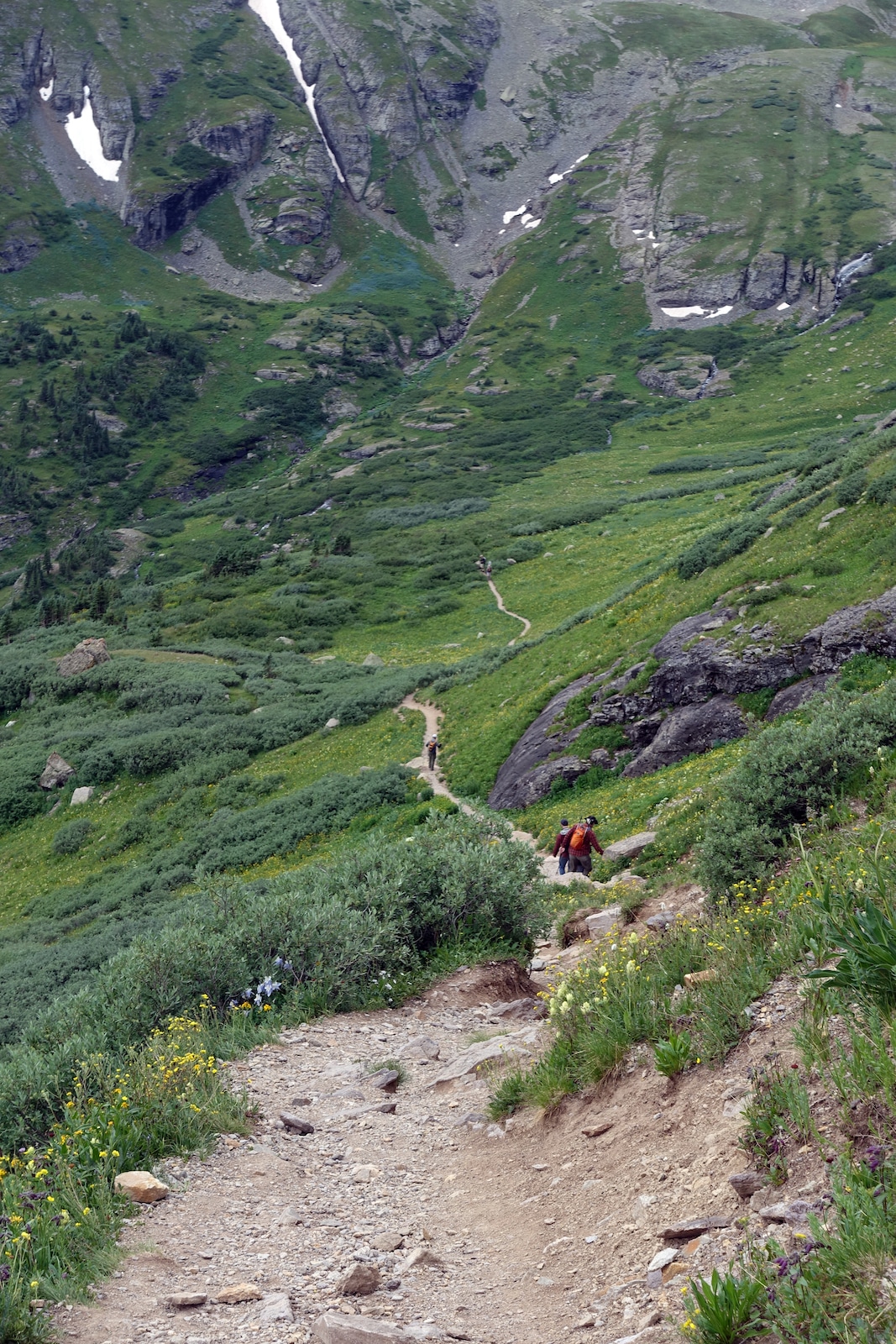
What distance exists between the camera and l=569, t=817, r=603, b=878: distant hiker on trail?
52.5 ft

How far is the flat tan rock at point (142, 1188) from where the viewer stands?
5.83 meters

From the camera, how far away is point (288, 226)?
19688cm

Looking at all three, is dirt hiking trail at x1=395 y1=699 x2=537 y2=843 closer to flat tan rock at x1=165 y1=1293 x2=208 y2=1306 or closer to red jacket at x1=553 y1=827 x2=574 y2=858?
red jacket at x1=553 y1=827 x2=574 y2=858

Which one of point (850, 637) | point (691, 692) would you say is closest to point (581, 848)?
point (691, 692)

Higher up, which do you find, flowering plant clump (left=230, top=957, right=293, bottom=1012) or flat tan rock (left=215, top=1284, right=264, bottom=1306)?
flat tan rock (left=215, top=1284, right=264, bottom=1306)

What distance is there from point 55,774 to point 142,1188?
118 feet

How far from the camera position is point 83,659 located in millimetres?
50938

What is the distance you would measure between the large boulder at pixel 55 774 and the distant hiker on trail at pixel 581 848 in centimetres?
2910

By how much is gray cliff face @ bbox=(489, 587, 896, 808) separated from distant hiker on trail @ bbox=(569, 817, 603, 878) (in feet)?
13.9

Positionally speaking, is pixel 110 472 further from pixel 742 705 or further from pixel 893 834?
pixel 893 834

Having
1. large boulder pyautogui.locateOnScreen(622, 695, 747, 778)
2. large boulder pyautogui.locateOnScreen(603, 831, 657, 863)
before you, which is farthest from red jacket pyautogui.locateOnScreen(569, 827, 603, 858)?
large boulder pyautogui.locateOnScreen(622, 695, 747, 778)

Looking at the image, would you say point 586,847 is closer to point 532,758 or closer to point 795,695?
point 795,695

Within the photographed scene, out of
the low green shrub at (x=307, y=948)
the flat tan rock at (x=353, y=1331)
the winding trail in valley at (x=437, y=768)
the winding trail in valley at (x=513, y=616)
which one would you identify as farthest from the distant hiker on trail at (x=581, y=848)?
the winding trail in valley at (x=513, y=616)

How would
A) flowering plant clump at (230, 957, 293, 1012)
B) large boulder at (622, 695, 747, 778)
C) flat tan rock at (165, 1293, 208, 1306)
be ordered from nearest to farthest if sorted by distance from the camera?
flat tan rock at (165, 1293, 208, 1306) < flowering plant clump at (230, 957, 293, 1012) < large boulder at (622, 695, 747, 778)
